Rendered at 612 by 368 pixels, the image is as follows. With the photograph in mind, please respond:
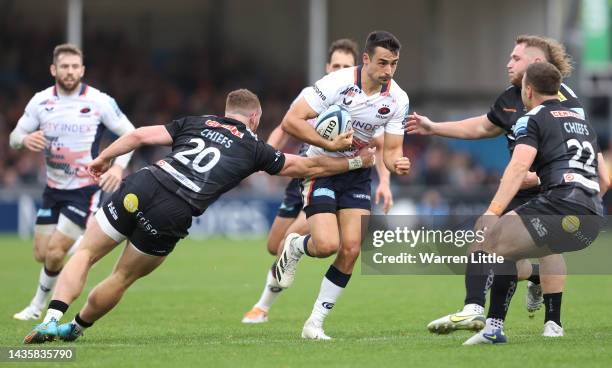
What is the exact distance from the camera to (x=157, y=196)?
8.52 meters

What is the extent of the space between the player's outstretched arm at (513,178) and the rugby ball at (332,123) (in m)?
1.63

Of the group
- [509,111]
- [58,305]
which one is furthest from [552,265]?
[58,305]

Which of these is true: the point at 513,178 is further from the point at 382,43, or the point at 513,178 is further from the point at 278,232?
the point at 278,232

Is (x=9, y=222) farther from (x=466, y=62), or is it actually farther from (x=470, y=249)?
(x=470, y=249)

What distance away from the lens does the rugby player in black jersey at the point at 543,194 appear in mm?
8055

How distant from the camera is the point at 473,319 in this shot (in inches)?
353

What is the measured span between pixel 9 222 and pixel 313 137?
16699 mm

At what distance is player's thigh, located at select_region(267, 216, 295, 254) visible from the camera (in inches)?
446

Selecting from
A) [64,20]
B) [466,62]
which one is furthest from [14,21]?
[466,62]

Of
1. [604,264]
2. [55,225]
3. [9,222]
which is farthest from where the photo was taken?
[9,222]

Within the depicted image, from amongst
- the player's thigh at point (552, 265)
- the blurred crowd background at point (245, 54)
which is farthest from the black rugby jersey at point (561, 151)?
the blurred crowd background at point (245, 54)

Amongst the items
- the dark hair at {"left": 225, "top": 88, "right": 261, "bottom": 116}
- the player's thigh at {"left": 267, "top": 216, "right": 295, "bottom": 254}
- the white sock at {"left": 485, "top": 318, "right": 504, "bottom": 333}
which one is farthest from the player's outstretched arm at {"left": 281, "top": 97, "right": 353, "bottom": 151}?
the player's thigh at {"left": 267, "top": 216, "right": 295, "bottom": 254}

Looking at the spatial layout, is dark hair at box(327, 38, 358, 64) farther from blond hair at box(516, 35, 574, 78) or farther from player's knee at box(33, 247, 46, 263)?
player's knee at box(33, 247, 46, 263)

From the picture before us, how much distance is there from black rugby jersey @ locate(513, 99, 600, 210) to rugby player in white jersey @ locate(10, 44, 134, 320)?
472cm
